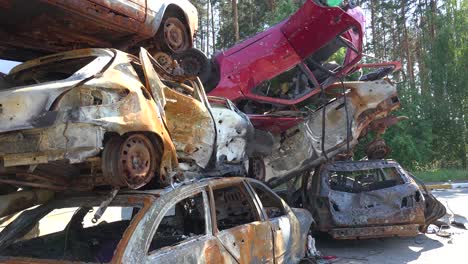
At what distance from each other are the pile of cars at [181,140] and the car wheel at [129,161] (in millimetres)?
12

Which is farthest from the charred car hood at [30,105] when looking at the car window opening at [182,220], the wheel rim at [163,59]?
the wheel rim at [163,59]

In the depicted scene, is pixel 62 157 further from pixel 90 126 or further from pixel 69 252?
pixel 69 252

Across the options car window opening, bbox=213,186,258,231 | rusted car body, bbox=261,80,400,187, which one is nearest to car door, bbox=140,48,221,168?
car window opening, bbox=213,186,258,231

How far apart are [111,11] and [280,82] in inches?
152

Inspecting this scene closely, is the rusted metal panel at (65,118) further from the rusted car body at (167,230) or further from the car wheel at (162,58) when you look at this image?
the car wheel at (162,58)

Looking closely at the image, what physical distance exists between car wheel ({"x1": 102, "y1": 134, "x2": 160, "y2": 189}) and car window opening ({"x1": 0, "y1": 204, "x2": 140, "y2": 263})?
0.23 metres

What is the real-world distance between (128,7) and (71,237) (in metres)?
3.43

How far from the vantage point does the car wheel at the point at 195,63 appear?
797 centimetres

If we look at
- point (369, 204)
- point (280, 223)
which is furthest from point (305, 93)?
point (280, 223)

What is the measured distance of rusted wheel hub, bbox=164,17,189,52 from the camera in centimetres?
707

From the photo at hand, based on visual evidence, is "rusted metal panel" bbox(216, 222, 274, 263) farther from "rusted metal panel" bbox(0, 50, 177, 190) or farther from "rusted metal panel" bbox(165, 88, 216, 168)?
"rusted metal panel" bbox(165, 88, 216, 168)

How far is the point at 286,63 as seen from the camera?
8.55m

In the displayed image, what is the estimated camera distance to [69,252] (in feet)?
12.5

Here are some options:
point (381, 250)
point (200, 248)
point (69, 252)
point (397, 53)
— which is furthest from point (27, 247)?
point (397, 53)
